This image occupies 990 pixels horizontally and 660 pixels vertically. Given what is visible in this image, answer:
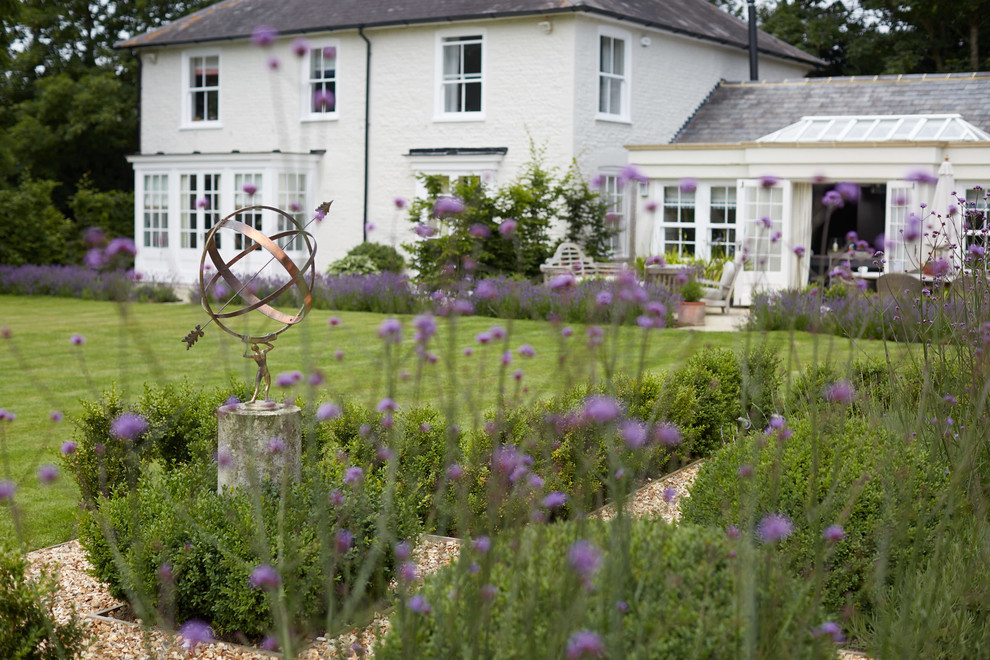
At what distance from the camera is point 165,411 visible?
518cm

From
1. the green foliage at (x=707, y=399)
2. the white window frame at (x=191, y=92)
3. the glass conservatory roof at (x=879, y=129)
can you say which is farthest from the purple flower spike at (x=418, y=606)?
the white window frame at (x=191, y=92)

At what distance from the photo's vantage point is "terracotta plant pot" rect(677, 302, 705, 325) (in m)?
13.7

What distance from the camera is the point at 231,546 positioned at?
12.7 ft

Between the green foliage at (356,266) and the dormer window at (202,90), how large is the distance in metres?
6.17

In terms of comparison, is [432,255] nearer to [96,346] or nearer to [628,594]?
[96,346]

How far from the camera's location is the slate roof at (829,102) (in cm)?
1872

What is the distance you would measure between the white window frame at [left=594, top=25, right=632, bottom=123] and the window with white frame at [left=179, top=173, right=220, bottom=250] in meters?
8.47

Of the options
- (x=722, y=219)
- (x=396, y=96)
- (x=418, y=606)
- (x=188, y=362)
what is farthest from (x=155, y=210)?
(x=418, y=606)

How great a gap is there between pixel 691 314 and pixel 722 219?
4.76m

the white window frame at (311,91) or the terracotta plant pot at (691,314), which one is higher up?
the white window frame at (311,91)

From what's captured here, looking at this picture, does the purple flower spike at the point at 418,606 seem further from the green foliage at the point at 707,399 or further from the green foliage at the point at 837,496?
the green foliage at the point at 707,399

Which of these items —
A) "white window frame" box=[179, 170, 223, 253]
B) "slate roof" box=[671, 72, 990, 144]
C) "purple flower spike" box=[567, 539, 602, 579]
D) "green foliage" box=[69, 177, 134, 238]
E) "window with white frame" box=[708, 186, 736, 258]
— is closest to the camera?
"purple flower spike" box=[567, 539, 602, 579]

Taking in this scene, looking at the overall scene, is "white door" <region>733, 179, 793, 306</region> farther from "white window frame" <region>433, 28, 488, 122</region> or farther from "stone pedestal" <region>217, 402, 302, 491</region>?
"stone pedestal" <region>217, 402, 302, 491</region>

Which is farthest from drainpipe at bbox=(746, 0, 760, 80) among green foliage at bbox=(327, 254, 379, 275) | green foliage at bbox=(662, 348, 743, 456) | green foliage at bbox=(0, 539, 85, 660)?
green foliage at bbox=(0, 539, 85, 660)
